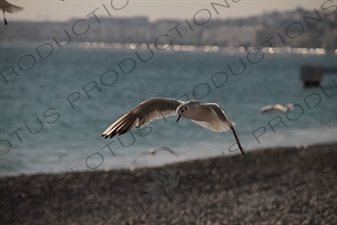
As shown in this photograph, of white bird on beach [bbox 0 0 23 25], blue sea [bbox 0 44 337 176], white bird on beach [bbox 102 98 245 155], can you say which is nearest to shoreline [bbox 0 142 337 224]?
blue sea [bbox 0 44 337 176]

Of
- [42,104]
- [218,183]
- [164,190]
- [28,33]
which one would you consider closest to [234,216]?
[164,190]

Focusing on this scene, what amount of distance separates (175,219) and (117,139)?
26.2 feet

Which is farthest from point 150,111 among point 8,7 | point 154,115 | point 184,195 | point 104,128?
point 104,128

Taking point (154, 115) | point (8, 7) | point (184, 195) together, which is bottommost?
point (184, 195)

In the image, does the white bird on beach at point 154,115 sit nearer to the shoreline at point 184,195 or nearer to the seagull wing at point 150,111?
the seagull wing at point 150,111

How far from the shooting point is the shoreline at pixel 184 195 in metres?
8.21

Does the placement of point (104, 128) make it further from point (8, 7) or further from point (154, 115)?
point (8, 7)

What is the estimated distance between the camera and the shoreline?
8.21 meters

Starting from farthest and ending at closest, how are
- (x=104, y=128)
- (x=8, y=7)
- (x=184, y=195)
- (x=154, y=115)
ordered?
(x=104, y=128) < (x=184, y=195) < (x=154, y=115) < (x=8, y=7)

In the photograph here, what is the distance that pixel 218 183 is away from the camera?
35.4ft

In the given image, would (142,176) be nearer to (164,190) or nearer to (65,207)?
(164,190)

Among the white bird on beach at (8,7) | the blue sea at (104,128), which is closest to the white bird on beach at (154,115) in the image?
the white bird on beach at (8,7)

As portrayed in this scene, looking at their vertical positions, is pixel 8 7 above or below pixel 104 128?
above

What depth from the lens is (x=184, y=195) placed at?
32.2ft
